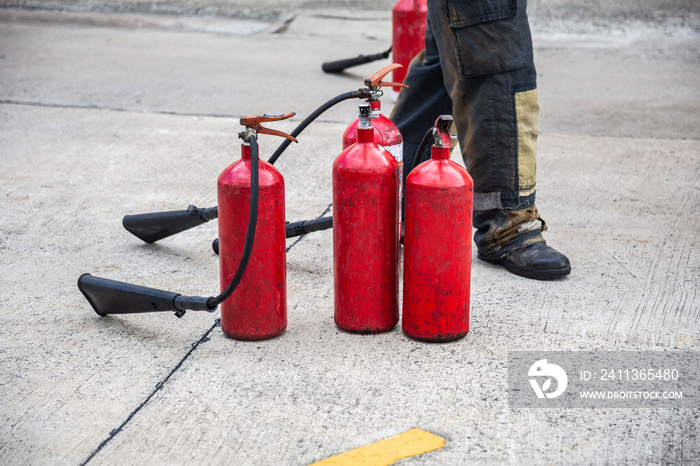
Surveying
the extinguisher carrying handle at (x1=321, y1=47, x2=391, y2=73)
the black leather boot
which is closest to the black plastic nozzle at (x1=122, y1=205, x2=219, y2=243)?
the black leather boot

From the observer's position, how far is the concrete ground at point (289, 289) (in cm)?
186

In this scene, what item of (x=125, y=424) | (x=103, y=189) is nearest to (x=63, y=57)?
(x=103, y=189)

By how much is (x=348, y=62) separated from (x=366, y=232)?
3844 millimetres

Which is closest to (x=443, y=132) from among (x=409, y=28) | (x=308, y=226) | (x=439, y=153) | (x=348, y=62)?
(x=439, y=153)

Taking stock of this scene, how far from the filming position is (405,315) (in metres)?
2.30

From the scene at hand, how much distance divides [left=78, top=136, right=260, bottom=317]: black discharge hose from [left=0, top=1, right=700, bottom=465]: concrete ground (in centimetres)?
9

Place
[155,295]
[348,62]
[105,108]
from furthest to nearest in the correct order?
[348,62] < [105,108] < [155,295]

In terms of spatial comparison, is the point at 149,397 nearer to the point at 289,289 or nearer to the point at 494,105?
the point at 289,289

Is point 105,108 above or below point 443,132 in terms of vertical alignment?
below

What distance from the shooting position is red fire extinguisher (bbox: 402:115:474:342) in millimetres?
2164

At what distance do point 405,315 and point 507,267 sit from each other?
71 cm

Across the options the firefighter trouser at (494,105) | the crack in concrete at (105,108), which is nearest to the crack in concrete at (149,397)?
the firefighter trouser at (494,105)

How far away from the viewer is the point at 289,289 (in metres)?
2.71

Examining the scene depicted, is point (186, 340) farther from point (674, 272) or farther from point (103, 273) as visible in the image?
point (674, 272)
